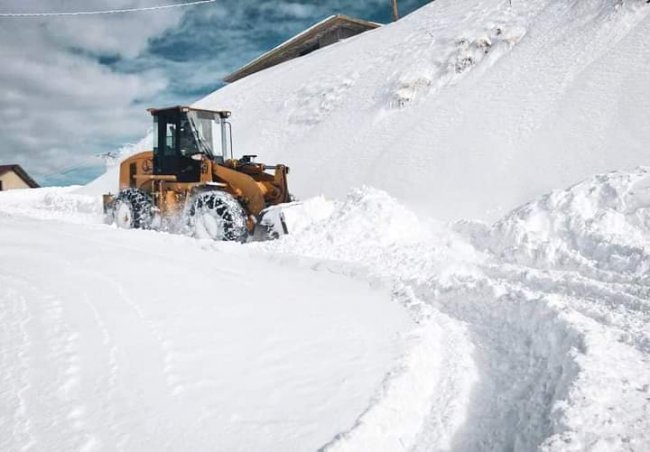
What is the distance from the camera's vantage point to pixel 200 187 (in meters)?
8.94

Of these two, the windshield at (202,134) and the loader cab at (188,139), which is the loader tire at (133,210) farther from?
the windshield at (202,134)

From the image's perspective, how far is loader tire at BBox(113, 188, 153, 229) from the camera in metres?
10.1

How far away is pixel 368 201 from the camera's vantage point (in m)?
8.05

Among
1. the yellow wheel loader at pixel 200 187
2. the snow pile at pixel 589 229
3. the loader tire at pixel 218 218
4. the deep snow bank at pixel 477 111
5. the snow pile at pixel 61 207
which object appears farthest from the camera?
the snow pile at pixel 61 207

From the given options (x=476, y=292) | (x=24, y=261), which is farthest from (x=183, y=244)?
(x=476, y=292)

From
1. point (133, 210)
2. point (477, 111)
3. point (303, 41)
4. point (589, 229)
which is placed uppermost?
point (303, 41)

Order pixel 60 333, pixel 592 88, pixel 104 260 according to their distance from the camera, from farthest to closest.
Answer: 1. pixel 592 88
2. pixel 104 260
3. pixel 60 333

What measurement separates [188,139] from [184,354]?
272 inches

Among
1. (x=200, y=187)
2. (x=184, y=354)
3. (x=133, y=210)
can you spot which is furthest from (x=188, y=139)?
(x=184, y=354)

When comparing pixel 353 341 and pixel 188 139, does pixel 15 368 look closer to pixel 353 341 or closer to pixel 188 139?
pixel 353 341

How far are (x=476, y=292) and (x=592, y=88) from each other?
26.4 feet

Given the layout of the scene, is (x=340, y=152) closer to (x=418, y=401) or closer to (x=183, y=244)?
(x=183, y=244)

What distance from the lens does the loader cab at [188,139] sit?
30.7ft

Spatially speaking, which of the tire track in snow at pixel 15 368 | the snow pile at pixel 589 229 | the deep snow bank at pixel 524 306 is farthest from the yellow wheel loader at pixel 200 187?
the tire track in snow at pixel 15 368
